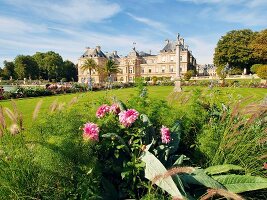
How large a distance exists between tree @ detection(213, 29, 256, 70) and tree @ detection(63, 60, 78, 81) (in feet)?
152

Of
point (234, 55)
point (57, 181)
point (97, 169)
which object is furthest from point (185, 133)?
point (234, 55)

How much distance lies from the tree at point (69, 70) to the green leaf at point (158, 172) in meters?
87.2

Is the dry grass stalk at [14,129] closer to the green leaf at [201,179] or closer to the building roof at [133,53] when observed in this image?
the green leaf at [201,179]

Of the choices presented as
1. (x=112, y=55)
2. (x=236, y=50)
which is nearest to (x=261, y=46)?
(x=236, y=50)

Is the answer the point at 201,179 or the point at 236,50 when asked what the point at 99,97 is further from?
the point at 236,50

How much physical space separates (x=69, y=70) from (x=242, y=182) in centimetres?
9151

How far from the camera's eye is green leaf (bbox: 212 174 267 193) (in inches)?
88.9

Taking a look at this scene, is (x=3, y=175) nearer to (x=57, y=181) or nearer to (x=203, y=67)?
(x=57, y=181)

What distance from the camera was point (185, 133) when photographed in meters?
3.40

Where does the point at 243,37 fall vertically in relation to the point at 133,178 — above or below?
above

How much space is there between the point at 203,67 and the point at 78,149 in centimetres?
12482

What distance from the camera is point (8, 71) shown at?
78.8 m

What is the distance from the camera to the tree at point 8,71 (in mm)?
78588

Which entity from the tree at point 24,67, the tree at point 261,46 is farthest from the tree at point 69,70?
the tree at point 261,46
